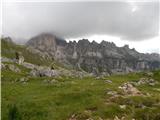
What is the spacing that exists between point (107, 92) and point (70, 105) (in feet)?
34.6

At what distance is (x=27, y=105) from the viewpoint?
53219 mm

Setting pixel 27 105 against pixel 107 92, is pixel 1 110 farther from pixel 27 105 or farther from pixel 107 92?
pixel 107 92

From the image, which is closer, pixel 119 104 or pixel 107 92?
pixel 119 104

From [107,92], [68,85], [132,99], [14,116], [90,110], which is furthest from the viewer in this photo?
[68,85]

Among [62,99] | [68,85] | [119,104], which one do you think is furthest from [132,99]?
[68,85]

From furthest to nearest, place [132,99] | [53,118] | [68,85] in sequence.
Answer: [68,85]
[132,99]
[53,118]

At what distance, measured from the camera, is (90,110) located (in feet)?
166

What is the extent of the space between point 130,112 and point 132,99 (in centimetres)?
645

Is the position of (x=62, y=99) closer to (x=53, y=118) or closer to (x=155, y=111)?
(x=53, y=118)

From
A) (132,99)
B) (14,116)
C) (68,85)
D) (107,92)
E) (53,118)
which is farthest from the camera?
(68,85)

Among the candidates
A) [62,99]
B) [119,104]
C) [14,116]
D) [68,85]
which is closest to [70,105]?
[62,99]

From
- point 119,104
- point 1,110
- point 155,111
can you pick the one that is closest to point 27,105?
point 1,110

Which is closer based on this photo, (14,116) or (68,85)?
(14,116)

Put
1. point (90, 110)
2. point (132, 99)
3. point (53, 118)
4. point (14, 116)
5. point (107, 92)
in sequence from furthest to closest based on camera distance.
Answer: point (107, 92)
point (132, 99)
point (90, 110)
point (53, 118)
point (14, 116)
